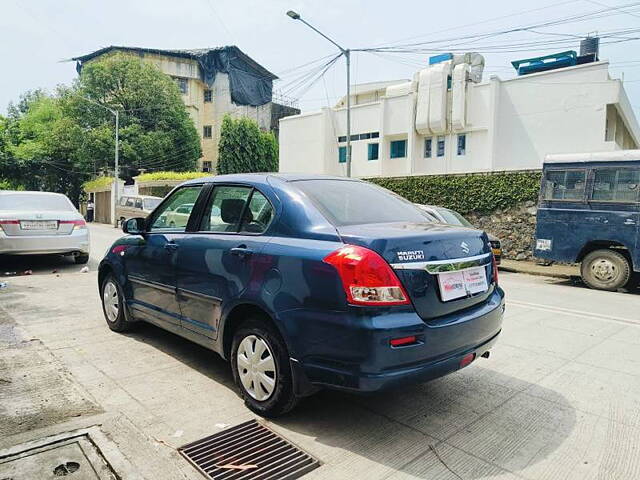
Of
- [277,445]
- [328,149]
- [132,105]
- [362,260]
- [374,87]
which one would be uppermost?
[374,87]

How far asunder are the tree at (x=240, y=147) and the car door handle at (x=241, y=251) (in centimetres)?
3631

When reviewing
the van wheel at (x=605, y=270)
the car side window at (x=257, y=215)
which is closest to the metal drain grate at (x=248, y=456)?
the car side window at (x=257, y=215)

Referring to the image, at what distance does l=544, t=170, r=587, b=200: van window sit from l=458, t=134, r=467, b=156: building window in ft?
58.5

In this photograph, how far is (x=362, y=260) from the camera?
2.71m

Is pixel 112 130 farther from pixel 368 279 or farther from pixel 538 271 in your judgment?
pixel 368 279

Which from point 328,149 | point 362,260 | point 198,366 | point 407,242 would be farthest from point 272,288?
point 328,149

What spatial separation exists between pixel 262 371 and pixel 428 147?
2752cm

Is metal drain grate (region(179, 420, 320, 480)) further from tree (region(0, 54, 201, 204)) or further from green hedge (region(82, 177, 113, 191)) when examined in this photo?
tree (region(0, 54, 201, 204))

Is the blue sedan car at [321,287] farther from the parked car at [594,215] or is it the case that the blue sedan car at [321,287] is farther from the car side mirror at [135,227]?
the parked car at [594,215]

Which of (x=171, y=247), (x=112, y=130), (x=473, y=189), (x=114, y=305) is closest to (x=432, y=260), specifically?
(x=171, y=247)

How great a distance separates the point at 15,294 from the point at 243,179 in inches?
216

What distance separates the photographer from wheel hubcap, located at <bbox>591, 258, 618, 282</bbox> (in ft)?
30.5

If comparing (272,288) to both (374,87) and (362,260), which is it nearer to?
(362,260)

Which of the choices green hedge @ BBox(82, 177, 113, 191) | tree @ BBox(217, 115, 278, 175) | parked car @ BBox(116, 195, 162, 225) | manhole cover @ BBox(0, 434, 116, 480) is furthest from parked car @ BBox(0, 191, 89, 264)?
tree @ BBox(217, 115, 278, 175)
